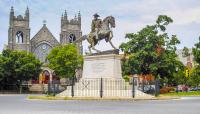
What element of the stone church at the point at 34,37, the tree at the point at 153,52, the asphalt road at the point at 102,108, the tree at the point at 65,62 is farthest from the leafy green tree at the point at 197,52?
the stone church at the point at 34,37

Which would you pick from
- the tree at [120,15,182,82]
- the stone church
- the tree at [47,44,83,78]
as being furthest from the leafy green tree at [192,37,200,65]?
→ the stone church

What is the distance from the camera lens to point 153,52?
57.2 meters

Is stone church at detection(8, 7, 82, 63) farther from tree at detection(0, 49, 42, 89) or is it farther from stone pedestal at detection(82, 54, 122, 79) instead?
stone pedestal at detection(82, 54, 122, 79)

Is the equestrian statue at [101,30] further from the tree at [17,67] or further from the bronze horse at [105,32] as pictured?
the tree at [17,67]

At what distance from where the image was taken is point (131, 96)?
32594mm

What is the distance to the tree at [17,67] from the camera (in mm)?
73062

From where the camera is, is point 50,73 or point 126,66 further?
point 50,73

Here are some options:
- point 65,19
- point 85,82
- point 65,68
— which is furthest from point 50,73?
→ point 85,82

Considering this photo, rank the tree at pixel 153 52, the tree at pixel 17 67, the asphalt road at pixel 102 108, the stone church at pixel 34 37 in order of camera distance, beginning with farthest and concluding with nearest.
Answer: the stone church at pixel 34 37, the tree at pixel 17 67, the tree at pixel 153 52, the asphalt road at pixel 102 108

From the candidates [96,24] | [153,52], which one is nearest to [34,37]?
[153,52]

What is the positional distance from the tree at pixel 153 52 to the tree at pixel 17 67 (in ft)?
70.2

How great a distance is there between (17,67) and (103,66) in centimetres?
4215

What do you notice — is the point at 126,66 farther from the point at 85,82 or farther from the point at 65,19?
the point at 65,19

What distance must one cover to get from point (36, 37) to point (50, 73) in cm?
970
